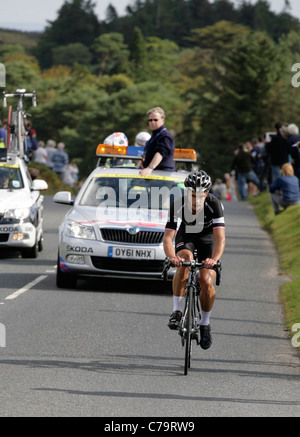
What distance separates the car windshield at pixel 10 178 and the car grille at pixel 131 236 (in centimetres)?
462

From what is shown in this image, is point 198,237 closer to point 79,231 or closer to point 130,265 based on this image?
point 130,265

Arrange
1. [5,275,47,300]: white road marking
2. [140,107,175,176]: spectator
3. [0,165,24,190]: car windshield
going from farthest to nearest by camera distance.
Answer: [0,165,24,190]: car windshield, [140,107,175,176]: spectator, [5,275,47,300]: white road marking

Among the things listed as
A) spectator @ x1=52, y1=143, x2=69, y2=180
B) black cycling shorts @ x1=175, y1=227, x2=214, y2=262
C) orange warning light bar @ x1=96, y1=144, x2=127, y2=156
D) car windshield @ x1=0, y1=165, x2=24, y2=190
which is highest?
orange warning light bar @ x1=96, y1=144, x2=127, y2=156

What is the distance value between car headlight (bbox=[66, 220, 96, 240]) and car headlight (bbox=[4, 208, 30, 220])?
10.2 feet

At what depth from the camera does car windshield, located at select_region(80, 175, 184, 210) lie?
15242 millimetres

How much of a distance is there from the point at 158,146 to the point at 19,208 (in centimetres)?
361

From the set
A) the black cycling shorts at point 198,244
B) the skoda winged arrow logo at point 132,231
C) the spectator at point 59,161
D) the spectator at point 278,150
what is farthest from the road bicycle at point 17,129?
the black cycling shorts at point 198,244

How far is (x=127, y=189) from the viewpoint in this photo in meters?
15.4

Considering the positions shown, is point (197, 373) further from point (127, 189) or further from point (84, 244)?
point (127, 189)

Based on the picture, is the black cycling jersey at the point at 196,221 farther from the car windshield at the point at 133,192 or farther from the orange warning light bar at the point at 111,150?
the orange warning light bar at the point at 111,150

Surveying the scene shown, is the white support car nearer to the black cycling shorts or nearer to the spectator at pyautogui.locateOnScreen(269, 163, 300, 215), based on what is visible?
the spectator at pyautogui.locateOnScreen(269, 163, 300, 215)

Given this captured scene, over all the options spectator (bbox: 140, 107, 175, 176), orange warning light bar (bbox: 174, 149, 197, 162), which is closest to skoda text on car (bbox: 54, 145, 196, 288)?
spectator (bbox: 140, 107, 175, 176)

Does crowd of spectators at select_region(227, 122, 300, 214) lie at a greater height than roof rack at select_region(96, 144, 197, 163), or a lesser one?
lesser
